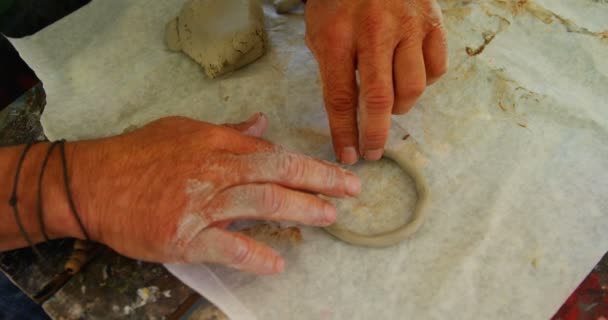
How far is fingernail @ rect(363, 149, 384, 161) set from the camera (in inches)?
45.0

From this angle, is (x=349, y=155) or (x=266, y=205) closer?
(x=266, y=205)

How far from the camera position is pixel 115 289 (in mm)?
990

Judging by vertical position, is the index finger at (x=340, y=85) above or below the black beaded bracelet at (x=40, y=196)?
above

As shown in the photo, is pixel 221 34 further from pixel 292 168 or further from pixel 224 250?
pixel 224 250

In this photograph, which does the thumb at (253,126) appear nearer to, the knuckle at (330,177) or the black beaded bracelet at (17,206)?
the knuckle at (330,177)

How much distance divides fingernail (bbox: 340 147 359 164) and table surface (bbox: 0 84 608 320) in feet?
1.58

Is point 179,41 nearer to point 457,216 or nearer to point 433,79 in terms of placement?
point 433,79

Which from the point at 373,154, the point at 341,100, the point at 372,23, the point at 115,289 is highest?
the point at 372,23

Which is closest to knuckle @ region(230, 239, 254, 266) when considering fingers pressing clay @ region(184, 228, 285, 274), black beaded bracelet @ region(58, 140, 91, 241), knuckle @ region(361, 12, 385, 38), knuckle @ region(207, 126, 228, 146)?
fingers pressing clay @ region(184, 228, 285, 274)

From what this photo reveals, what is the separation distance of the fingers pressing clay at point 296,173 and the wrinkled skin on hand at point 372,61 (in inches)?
5.5

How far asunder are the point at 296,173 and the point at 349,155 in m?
0.22

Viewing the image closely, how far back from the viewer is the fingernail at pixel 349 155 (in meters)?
1.15

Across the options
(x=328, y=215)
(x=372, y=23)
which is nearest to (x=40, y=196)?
(x=328, y=215)

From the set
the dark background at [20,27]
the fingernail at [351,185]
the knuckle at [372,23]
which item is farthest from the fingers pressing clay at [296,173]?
the dark background at [20,27]
